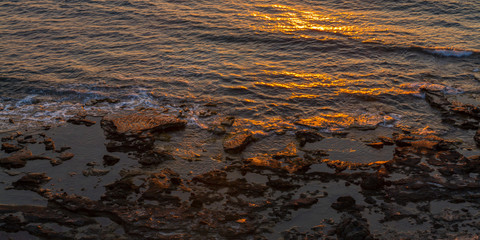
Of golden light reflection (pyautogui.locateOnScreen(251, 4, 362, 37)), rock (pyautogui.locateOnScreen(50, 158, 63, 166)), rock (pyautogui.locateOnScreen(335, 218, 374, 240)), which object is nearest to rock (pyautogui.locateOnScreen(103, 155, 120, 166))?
rock (pyautogui.locateOnScreen(50, 158, 63, 166))

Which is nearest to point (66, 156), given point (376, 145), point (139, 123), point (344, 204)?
point (139, 123)

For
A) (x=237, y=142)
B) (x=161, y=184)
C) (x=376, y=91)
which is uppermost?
(x=376, y=91)

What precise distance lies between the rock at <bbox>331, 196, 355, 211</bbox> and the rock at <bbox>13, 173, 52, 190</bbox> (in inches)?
189

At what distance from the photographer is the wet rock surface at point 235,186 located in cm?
644

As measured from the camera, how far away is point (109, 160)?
26.5 ft

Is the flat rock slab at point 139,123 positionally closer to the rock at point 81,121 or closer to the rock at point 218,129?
the rock at point 81,121

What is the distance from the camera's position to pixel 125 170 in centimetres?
781

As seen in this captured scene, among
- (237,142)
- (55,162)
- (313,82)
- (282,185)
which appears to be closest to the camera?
(282,185)

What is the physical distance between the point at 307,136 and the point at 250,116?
5.35ft

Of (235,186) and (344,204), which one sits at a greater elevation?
(344,204)

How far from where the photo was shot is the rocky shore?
6449mm

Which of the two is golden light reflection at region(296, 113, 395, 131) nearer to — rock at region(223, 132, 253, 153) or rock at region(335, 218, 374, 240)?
rock at region(223, 132, 253, 153)

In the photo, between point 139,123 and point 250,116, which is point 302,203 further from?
point 139,123

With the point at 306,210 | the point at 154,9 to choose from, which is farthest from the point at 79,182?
the point at 154,9
